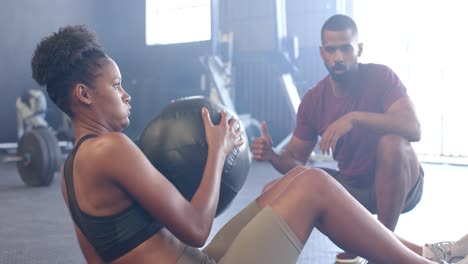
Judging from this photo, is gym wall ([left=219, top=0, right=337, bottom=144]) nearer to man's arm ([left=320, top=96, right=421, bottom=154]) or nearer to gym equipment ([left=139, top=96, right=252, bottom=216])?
man's arm ([left=320, top=96, right=421, bottom=154])

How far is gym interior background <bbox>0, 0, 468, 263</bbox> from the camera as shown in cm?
227

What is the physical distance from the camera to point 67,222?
2344mm

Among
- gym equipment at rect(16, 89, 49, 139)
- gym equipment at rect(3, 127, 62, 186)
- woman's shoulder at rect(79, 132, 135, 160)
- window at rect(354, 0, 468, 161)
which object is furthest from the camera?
gym equipment at rect(16, 89, 49, 139)

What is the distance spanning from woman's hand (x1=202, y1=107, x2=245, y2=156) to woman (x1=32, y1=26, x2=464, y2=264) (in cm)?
2

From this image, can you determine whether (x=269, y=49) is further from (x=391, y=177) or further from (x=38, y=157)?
(x=391, y=177)

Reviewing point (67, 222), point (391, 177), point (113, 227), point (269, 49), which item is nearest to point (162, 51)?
point (269, 49)

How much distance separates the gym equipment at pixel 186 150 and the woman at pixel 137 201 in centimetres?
8

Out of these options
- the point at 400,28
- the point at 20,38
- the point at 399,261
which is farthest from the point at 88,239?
the point at 20,38

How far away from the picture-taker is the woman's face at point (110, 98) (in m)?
0.95

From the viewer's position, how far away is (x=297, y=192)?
0.98 m

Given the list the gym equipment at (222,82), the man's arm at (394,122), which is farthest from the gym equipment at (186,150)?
the gym equipment at (222,82)

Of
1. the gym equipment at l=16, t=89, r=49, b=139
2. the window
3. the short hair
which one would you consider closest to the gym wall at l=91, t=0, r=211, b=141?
the gym equipment at l=16, t=89, r=49, b=139

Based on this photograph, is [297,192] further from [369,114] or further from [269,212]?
[369,114]

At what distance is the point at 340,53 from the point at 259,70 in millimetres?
3715
